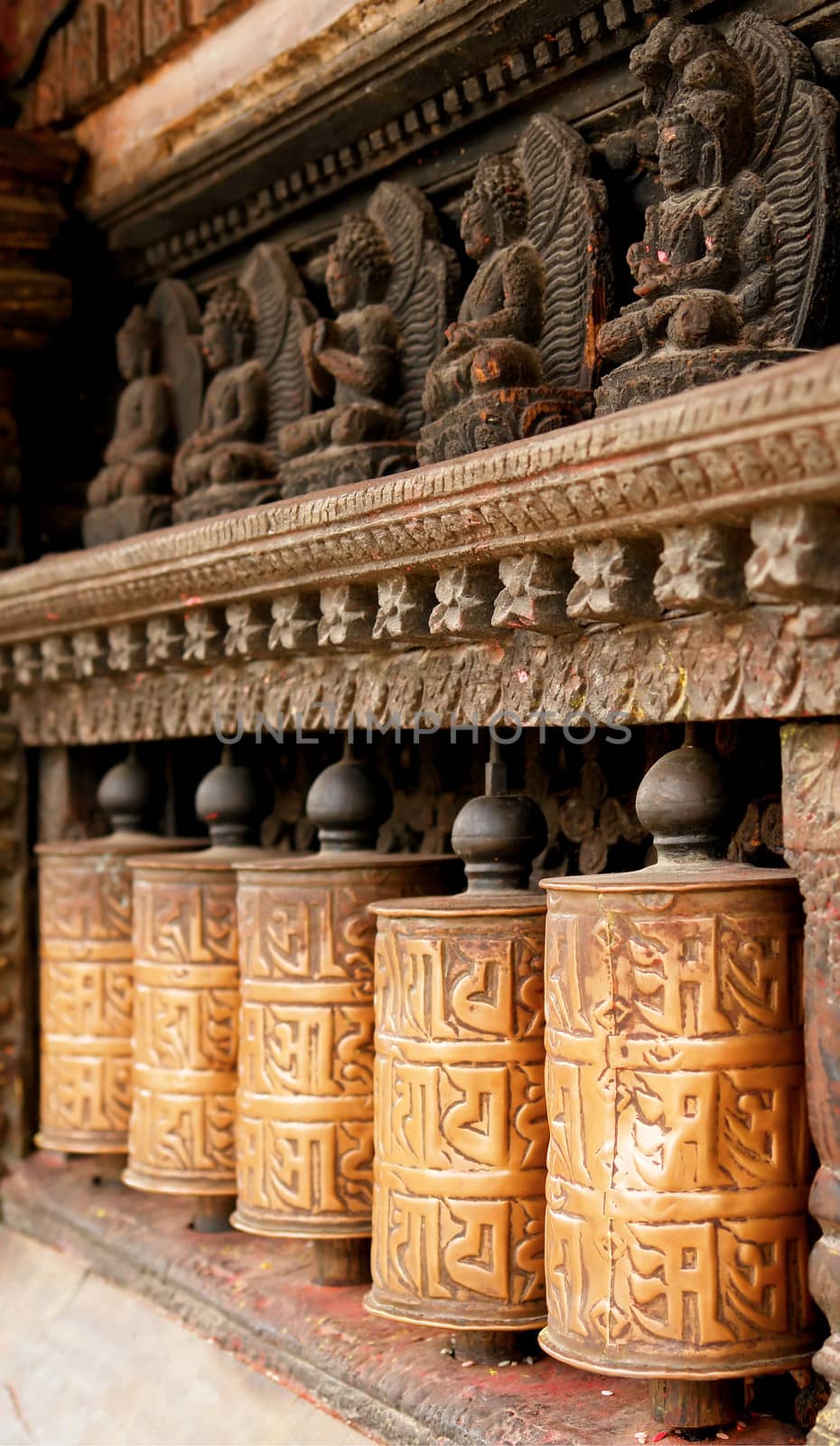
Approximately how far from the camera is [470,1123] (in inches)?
110

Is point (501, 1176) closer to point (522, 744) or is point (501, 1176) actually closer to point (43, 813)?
point (522, 744)

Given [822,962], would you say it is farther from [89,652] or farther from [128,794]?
[128,794]

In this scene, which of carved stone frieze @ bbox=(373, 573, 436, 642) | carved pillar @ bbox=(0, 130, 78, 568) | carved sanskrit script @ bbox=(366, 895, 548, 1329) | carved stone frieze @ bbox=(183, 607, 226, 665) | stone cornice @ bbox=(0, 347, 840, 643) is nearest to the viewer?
stone cornice @ bbox=(0, 347, 840, 643)

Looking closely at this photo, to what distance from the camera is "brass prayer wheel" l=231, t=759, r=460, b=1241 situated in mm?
3277

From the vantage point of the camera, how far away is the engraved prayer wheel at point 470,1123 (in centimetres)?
278

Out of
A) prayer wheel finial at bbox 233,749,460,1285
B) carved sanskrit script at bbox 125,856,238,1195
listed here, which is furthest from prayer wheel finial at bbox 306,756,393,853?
carved sanskrit script at bbox 125,856,238,1195

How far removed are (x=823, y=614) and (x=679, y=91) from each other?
39.3 inches

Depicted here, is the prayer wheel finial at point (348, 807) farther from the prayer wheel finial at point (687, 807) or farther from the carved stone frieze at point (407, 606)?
the prayer wheel finial at point (687, 807)

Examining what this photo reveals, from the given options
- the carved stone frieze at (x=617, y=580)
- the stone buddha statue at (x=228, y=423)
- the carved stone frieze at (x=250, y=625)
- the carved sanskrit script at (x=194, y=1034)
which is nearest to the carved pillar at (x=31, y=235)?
the stone buddha statue at (x=228, y=423)

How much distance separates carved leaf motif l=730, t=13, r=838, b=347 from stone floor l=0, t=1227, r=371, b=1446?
6.40 ft

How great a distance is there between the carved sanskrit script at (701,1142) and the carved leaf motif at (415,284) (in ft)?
4.67

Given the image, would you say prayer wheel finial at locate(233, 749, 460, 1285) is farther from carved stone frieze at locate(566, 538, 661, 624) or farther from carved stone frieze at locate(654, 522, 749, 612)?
carved stone frieze at locate(654, 522, 749, 612)

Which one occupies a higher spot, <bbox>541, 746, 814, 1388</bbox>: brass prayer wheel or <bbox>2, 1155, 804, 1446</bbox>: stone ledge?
<bbox>541, 746, 814, 1388</bbox>: brass prayer wheel

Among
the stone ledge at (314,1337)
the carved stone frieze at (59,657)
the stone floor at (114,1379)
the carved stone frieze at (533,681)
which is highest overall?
the carved stone frieze at (59,657)
